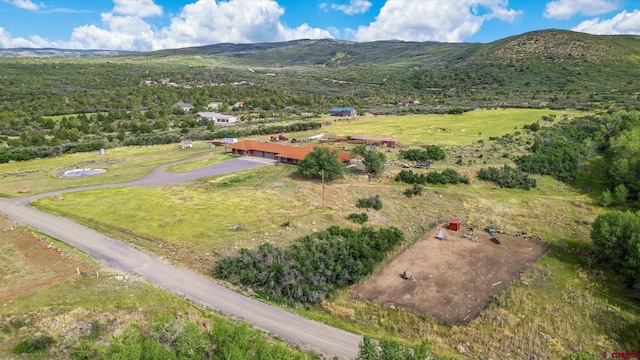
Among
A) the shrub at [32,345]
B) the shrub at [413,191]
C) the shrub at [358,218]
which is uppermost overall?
the shrub at [32,345]

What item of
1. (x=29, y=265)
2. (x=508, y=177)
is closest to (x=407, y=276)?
(x=29, y=265)

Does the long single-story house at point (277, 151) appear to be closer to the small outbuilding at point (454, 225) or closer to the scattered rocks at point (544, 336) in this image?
the small outbuilding at point (454, 225)

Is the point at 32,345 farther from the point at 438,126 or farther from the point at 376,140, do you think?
the point at 438,126

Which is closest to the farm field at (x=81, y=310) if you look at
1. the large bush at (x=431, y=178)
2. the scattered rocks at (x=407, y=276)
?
the scattered rocks at (x=407, y=276)

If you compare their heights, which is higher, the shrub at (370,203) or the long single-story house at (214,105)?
the long single-story house at (214,105)

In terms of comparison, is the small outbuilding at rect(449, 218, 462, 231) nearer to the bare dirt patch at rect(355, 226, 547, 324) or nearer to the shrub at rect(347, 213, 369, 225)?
the bare dirt patch at rect(355, 226, 547, 324)

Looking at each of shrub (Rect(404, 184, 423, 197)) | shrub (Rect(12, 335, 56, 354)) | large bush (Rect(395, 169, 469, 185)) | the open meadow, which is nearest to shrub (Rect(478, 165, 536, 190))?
the open meadow
